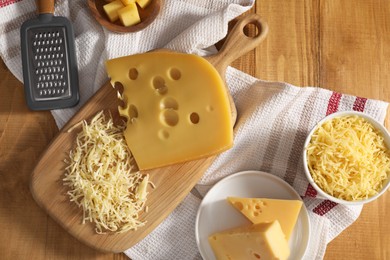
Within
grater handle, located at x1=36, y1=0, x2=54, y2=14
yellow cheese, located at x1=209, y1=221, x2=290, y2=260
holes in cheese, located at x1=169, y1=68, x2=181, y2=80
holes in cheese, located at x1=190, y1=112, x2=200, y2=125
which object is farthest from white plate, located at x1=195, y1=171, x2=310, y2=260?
grater handle, located at x1=36, y1=0, x2=54, y2=14

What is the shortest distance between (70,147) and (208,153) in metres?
0.30

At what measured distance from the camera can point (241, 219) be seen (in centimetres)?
130

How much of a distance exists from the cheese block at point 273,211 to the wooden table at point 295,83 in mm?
146

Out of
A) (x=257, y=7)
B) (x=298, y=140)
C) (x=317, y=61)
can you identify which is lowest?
(x=298, y=140)

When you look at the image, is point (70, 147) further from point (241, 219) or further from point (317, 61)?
point (317, 61)

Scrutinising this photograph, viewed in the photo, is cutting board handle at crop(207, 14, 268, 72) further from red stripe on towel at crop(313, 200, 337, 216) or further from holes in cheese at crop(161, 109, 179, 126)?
red stripe on towel at crop(313, 200, 337, 216)

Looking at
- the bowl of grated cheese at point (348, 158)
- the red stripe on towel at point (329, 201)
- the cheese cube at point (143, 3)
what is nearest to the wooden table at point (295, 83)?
the red stripe on towel at point (329, 201)

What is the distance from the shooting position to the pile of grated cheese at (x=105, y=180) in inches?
48.2

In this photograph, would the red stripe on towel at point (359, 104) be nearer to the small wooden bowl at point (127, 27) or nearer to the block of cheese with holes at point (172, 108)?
the block of cheese with holes at point (172, 108)

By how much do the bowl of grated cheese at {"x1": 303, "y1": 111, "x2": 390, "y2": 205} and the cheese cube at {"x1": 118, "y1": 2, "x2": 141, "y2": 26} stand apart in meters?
0.46

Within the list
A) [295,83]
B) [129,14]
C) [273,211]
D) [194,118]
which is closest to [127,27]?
[129,14]

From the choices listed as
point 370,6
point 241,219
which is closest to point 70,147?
point 241,219

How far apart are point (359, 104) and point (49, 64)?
2.31 feet

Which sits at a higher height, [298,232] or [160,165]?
[160,165]
